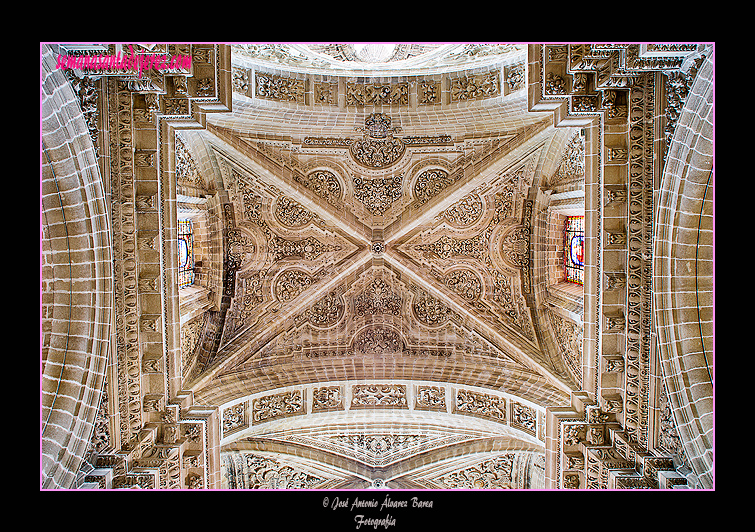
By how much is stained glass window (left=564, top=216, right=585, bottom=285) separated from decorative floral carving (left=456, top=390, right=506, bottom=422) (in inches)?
105

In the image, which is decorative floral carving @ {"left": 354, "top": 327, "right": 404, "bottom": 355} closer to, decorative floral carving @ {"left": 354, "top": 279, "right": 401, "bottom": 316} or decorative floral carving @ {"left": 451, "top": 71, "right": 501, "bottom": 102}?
decorative floral carving @ {"left": 354, "top": 279, "right": 401, "bottom": 316}

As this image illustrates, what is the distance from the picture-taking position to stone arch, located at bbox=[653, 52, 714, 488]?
511cm

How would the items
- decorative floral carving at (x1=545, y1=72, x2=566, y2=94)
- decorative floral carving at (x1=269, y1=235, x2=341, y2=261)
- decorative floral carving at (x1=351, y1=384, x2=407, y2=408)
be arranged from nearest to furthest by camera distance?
decorative floral carving at (x1=545, y1=72, x2=566, y2=94) → decorative floral carving at (x1=351, y1=384, x2=407, y2=408) → decorative floral carving at (x1=269, y1=235, x2=341, y2=261)

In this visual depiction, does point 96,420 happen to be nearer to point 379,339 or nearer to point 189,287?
point 189,287

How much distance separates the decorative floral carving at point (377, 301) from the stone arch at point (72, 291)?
4.43 meters

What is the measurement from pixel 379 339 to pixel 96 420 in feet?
15.9

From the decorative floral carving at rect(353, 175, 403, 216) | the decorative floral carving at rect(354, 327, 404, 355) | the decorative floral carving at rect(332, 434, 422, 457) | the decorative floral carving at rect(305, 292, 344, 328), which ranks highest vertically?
the decorative floral carving at rect(353, 175, 403, 216)

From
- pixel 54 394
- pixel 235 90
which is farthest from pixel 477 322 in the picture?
pixel 54 394

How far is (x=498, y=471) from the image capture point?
7.87 metres

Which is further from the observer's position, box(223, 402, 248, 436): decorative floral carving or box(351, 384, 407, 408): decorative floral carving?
box(351, 384, 407, 408): decorative floral carving

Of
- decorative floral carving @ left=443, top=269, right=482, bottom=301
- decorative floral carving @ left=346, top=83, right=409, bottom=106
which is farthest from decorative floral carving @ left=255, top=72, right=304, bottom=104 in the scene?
decorative floral carving @ left=443, top=269, right=482, bottom=301

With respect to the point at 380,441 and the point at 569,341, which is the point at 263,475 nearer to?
the point at 380,441

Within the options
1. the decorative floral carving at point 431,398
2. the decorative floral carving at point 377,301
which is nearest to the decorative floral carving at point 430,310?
the decorative floral carving at point 377,301

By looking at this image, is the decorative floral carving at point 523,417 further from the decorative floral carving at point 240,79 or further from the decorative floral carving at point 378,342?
the decorative floral carving at point 240,79
